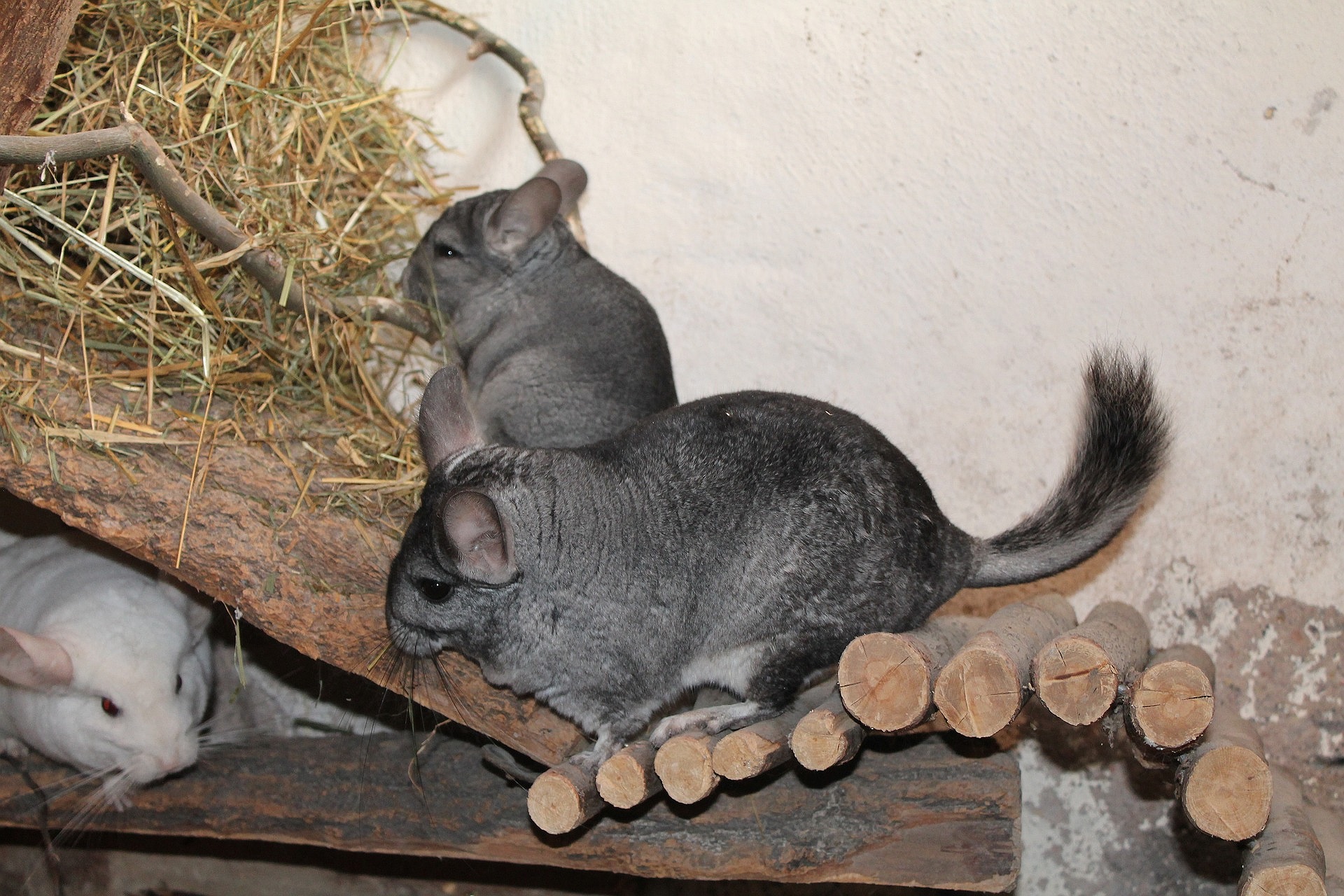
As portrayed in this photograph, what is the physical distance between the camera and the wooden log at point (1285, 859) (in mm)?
2357

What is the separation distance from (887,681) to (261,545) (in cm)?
163

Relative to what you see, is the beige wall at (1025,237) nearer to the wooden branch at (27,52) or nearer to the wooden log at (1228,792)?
the wooden log at (1228,792)

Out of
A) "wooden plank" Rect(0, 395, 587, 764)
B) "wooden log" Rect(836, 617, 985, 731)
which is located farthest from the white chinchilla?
"wooden log" Rect(836, 617, 985, 731)

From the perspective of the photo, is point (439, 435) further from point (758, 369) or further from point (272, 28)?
point (272, 28)

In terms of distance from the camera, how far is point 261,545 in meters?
3.04

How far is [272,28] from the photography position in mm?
3766

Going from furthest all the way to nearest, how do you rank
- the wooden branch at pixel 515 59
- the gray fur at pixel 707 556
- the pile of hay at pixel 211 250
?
the wooden branch at pixel 515 59, the pile of hay at pixel 211 250, the gray fur at pixel 707 556

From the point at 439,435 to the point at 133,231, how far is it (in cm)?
108

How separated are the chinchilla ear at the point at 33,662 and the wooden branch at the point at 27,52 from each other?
1310 mm

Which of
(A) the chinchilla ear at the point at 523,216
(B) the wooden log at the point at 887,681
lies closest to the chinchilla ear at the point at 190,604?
(A) the chinchilla ear at the point at 523,216

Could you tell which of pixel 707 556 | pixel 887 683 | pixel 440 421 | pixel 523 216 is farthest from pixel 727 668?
pixel 523 216

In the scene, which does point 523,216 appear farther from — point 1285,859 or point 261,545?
A: point 1285,859

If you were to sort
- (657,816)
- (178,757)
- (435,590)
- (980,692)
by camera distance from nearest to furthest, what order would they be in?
1. (980,692)
2. (435,590)
3. (657,816)
4. (178,757)

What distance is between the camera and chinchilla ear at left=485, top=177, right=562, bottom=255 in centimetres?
372
